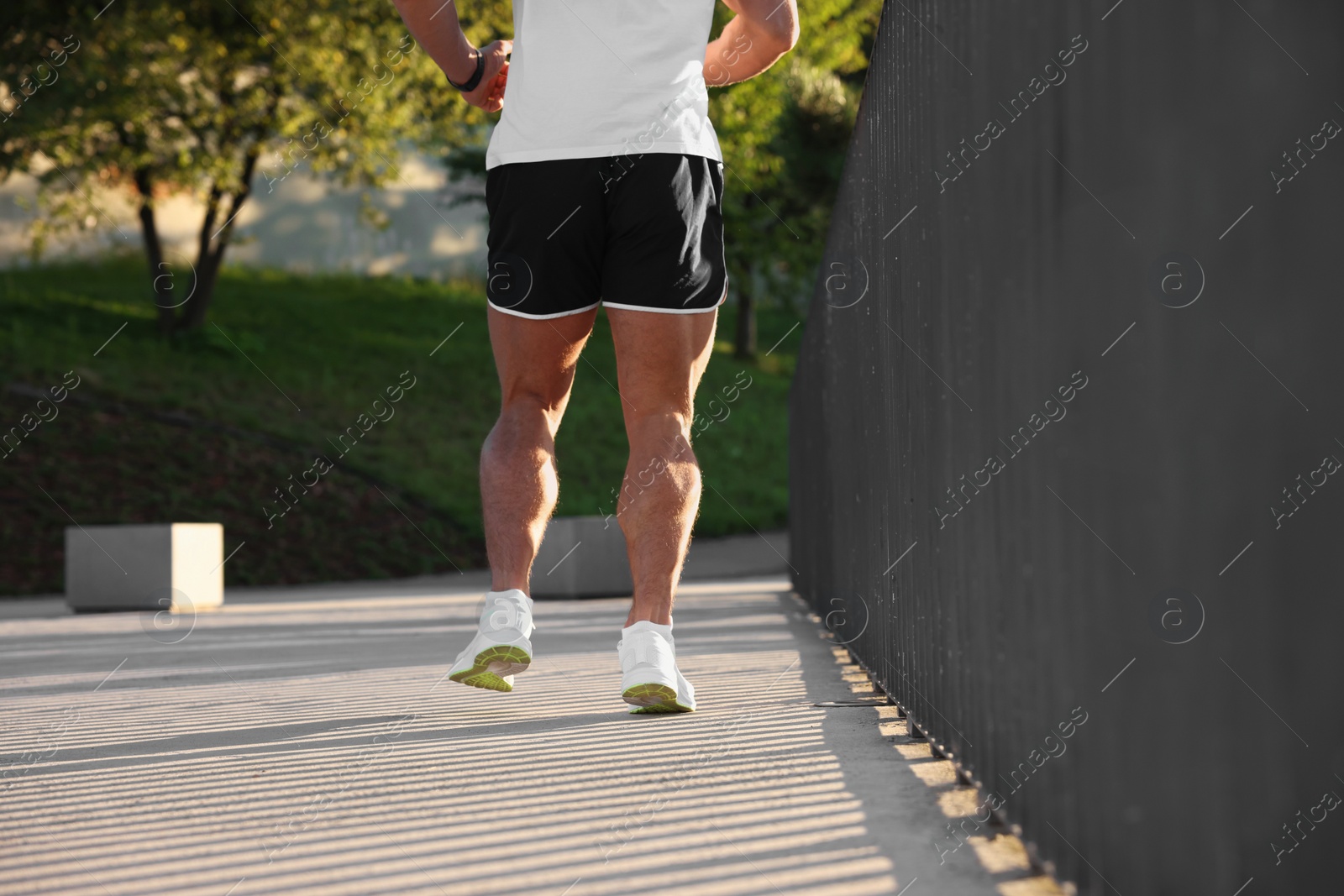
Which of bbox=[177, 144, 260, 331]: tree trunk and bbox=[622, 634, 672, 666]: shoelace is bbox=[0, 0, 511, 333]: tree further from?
bbox=[622, 634, 672, 666]: shoelace

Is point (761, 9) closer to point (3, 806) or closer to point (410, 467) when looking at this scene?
point (3, 806)

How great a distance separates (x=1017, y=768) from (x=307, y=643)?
4.41 metres

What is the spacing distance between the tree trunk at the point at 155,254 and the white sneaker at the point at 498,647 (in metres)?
20.0

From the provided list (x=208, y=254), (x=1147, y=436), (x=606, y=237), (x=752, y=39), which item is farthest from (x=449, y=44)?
(x=208, y=254)

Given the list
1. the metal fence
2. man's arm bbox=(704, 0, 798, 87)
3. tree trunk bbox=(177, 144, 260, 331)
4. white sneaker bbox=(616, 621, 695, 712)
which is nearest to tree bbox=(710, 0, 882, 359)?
tree trunk bbox=(177, 144, 260, 331)

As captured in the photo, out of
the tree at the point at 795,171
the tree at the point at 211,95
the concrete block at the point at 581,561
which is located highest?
the tree at the point at 795,171

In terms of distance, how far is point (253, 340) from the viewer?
73.5 feet

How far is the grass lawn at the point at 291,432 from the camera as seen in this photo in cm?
1494

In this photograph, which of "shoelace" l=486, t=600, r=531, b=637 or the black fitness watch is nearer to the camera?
"shoelace" l=486, t=600, r=531, b=637

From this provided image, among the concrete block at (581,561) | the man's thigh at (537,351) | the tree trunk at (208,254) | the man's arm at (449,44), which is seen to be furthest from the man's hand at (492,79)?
the tree trunk at (208,254)

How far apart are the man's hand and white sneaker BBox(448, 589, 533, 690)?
143cm

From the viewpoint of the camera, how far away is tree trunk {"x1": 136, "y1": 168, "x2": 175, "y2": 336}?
68.5 feet

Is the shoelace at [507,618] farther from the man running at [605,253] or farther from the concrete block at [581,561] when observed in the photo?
the concrete block at [581,561]

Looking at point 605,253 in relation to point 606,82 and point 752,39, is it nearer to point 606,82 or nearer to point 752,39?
point 606,82
